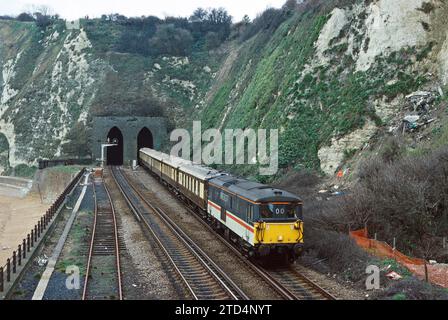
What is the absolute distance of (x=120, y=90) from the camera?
76.2 m

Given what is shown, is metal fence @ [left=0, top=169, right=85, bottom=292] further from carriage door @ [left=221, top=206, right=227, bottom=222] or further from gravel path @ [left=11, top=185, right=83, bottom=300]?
carriage door @ [left=221, top=206, right=227, bottom=222]

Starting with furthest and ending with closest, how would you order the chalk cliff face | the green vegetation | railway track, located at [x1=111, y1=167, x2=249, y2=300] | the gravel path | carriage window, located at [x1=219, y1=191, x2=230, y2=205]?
1. the green vegetation
2. the chalk cliff face
3. carriage window, located at [x1=219, y1=191, x2=230, y2=205]
4. the gravel path
5. railway track, located at [x1=111, y1=167, x2=249, y2=300]

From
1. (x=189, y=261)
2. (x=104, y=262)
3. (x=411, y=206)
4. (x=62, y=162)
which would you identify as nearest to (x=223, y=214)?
(x=189, y=261)

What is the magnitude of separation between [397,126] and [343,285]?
54.7 feet

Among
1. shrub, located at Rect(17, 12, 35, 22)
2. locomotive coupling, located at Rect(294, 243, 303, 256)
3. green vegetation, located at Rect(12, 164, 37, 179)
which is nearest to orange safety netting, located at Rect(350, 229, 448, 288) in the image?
locomotive coupling, located at Rect(294, 243, 303, 256)

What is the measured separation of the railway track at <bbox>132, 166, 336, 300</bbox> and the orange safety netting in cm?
308

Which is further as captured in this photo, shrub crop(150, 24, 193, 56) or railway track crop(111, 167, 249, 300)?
shrub crop(150, 24, 193, 56)

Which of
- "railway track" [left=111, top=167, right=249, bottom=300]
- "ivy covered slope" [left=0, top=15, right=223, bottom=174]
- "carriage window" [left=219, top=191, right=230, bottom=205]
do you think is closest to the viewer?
"railway track" [left=111, top=167, right=249, bottom=300]

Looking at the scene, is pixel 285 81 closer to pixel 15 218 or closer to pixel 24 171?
Answer: pixel 15 218

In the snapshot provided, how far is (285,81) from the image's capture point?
4259 centimetres

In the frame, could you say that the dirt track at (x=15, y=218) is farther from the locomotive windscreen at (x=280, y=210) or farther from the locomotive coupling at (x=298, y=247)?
the locomotive coupling at (x=298, y=247)

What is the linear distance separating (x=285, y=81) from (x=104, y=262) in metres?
27.5

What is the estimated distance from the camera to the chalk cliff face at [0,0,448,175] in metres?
32.6
